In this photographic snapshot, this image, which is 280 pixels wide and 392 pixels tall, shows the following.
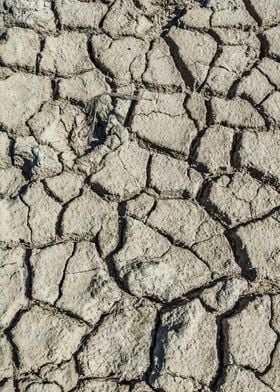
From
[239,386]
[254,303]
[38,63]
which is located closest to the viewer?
[239,386]

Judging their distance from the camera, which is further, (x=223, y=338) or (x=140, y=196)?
(x=140, y=196)

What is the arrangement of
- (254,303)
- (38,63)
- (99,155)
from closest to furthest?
(254,303), (99,155), (38,63)

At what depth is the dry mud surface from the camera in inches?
80.6

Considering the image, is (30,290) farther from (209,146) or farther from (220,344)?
(209,146)

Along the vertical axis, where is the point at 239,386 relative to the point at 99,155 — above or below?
below

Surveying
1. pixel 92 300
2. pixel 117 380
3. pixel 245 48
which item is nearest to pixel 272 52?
pixel 245 48

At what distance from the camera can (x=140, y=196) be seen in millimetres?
2367

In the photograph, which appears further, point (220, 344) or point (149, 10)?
Result: point (149, 10)

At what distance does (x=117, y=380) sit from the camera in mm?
2010

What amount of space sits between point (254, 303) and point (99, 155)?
2.70 feet

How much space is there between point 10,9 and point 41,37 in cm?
21

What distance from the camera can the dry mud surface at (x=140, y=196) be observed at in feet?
6.72

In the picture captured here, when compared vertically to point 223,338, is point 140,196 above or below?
above

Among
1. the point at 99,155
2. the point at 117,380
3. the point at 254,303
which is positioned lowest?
the point at 117,380
